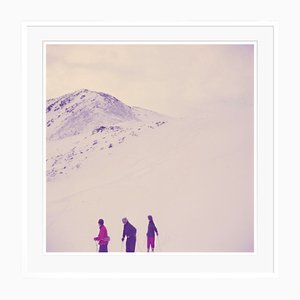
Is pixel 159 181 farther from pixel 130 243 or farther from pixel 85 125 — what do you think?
pixel 85 125

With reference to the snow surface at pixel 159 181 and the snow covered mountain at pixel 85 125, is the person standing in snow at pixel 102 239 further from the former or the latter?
the snow covered mountain at pixel 85 125

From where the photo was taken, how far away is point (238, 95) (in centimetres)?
645

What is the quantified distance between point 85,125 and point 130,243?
1.14 meters

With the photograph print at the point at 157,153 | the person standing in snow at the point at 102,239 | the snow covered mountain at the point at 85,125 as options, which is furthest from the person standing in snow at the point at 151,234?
the snow covered mountain at the point at 85,125

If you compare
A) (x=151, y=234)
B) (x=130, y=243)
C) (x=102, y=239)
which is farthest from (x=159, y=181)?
(x=102, y=239)

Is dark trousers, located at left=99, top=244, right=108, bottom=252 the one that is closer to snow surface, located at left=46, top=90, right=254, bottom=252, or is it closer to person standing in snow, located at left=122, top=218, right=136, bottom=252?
snow surface, located at left=46, top=90, right=254, bottom=252

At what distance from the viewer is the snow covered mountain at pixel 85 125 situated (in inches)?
254

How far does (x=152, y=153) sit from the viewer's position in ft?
21.5

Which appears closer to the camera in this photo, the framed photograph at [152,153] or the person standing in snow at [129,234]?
the framed photograph at [152,153]

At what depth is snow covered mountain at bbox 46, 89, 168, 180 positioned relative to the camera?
6.46 meters

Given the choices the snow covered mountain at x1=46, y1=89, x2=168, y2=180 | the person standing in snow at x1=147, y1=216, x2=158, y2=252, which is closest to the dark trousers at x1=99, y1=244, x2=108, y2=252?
the person standing in snow at x1=147, y1=216, x2=158, y2=252
